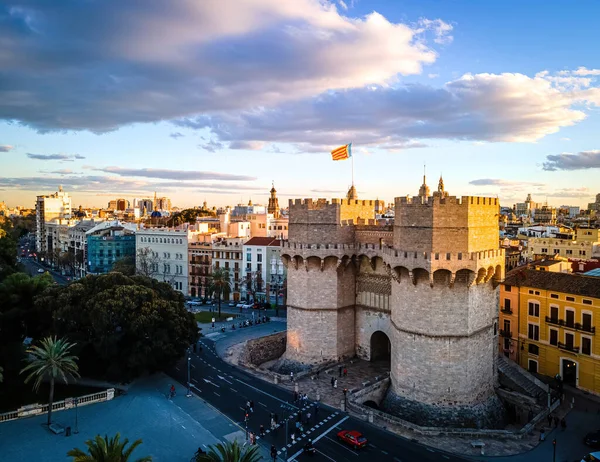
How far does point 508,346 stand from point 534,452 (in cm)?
1780

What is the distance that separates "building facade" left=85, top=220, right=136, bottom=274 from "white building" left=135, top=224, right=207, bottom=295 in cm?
1085

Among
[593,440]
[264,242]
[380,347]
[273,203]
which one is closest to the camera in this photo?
[593,440]

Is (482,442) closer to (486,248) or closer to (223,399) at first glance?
(486,248)

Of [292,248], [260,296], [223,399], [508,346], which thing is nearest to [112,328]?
[223,399]

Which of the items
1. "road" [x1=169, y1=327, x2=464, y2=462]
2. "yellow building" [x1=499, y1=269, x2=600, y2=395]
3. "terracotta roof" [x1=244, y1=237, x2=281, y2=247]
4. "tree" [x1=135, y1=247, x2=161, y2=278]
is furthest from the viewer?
"tree" [x1=135, y1=247, x2=161, y2=278]

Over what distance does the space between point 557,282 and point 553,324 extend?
3585mm

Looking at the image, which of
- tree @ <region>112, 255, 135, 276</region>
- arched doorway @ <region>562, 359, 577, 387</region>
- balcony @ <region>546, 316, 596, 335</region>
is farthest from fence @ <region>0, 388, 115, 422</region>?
tree @ <region>112, 255, 135, 276</region>

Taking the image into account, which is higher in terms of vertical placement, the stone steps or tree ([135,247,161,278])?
tree ([135,247,161,278])

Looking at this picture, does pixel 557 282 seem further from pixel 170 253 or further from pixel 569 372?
pixel 170 253

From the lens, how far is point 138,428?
31.1 m

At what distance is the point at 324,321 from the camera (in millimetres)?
39969

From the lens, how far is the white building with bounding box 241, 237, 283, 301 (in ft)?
252

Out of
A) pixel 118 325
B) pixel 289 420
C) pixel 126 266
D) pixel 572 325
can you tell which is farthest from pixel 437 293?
pixel 126 266

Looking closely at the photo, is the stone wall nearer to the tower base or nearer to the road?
the road
